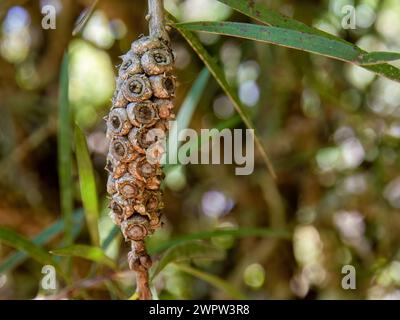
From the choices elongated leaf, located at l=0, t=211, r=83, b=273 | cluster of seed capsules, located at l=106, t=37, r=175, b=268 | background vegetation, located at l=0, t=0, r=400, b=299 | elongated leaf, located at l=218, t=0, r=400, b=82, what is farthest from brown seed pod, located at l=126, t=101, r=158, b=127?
background vegetation, located at l=0, t=0, r=400, b=299

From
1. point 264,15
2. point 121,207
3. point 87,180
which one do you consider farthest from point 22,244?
point 264,15

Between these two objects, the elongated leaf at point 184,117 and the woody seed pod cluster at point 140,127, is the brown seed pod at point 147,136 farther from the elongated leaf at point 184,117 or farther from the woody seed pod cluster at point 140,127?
the elongated leaf at point 184,117

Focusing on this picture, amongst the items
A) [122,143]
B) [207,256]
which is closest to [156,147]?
[122,143]

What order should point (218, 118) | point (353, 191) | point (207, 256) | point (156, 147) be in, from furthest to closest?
1. point (218, 118)
2. point (353, 191)
3. point (207, 256)
4. point (156, 147)

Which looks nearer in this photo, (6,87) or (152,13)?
(152,13)

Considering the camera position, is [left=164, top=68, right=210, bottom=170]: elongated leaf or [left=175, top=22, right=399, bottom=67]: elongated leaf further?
[left=164, top=68, right=210, bottom=170]: elongated leaf

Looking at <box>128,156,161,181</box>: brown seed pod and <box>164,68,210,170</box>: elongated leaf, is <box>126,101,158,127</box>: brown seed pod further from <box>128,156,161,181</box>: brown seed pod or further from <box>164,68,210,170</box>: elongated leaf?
<box>164,68,210,170</box>: elongated leaf

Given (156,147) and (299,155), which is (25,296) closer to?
(299,155)
